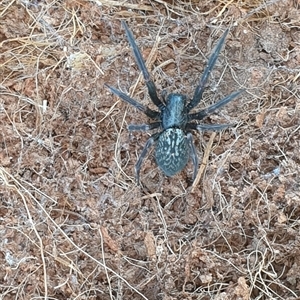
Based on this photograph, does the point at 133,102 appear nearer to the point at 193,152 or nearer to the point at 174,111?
the point at 174,111

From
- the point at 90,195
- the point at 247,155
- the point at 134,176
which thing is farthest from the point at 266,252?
the point at 90,195

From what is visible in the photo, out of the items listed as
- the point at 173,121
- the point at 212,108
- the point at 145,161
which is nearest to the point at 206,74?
the point at 212,108

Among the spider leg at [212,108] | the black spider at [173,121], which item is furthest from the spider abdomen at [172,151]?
the spider leg at [212,108]

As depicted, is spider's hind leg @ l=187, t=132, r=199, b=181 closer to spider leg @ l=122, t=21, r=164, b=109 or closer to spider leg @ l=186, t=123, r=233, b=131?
spider leg @ l=186, t=123, r=233, b=131

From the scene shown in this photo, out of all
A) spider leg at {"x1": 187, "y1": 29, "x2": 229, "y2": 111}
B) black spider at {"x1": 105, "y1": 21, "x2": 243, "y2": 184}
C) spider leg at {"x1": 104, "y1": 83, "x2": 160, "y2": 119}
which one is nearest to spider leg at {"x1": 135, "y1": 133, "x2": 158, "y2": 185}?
black spider at {"x1": 105, "y1": 21, "x2": 243, "y2": 184}

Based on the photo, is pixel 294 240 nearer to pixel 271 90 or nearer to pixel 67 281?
pixel 271 90

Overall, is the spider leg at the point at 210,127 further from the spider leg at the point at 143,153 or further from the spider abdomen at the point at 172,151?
the spider leg at the point at 143,153
